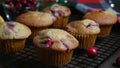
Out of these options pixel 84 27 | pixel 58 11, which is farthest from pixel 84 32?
pixel 58 11

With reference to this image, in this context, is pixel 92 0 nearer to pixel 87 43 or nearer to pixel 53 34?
pixel 87 43

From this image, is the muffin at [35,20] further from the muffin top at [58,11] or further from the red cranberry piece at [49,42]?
the red cranberry piece at [49,42]

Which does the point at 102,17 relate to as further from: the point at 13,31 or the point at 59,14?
the point at 13,31

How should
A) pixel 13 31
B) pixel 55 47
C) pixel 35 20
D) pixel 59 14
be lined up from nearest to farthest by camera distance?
pixel 55 47, pixel 13 31, pixel 35 20, pixel 59 14

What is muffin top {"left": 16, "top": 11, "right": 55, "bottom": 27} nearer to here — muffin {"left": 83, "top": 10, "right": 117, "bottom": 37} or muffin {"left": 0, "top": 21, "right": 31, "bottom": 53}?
muffin {"left": 0, "top": 21, "right": 31, "bottom": 53}

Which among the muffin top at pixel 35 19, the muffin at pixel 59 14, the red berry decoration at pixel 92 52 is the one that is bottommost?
the red berry decoration at pixel 92 52

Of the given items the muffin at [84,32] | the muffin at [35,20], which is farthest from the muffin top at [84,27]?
the muffin at [35,20]
